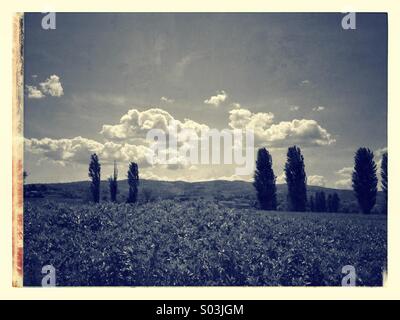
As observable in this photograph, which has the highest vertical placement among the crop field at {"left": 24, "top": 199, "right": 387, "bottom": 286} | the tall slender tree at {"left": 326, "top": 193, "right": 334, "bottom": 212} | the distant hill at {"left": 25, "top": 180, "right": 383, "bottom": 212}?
the distant hill at {"left": 25, "top": 180, "right": 383, "bottom": 212}

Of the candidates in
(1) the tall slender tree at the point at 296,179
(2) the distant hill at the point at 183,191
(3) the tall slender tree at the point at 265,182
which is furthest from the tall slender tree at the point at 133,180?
(1) the tall slender tree at the point at 296,179

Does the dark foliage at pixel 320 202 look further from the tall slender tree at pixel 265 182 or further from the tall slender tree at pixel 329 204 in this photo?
the tall slender tree at pixel 265 182

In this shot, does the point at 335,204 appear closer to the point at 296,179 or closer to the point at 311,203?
the point at 311,203

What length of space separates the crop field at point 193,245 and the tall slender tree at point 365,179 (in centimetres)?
44

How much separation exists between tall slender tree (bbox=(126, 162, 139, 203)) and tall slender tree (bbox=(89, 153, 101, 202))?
2.59ft

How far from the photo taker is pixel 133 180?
10.8 metres

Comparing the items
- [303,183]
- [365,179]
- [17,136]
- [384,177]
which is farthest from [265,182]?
[17,136]

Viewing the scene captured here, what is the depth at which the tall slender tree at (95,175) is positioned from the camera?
1063 cm

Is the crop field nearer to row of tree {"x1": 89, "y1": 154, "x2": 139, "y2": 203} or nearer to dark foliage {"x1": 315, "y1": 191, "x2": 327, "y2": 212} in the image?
dark foliage {"x1": 315, "y1": 191, "x2": 327, "y2": 212}

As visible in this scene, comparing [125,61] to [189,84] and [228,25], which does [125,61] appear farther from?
[228,25]

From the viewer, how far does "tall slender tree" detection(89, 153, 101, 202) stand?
419 inches

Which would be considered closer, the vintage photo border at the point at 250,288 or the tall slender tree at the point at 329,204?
the vintage photo border at the point at 250,288

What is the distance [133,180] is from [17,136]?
2.99m

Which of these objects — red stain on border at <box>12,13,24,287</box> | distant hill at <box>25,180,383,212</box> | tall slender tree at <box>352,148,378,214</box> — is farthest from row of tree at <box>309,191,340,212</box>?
red stain on border at <box>12,13,24,287</box>
